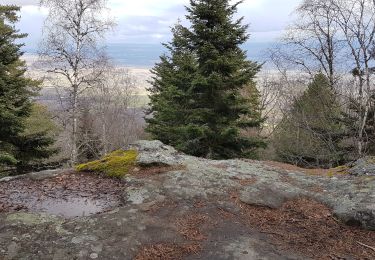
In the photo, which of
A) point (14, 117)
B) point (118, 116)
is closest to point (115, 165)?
point (14, 117)

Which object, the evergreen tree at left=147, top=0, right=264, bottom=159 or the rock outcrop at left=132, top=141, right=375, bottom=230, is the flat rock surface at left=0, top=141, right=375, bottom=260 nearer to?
the rock outcrop at left=132, top=141, right=375, bottom=230

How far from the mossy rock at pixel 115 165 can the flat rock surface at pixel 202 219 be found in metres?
0.22

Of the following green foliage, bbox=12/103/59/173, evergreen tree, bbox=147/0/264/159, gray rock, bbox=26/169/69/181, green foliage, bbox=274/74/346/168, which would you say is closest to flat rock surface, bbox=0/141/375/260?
gray rock, bbox=26/169/69/181

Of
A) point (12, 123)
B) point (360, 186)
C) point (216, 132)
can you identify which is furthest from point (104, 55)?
point (360, 186)

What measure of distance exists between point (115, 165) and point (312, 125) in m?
16.9

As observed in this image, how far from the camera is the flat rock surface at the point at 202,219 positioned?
16.7 feet

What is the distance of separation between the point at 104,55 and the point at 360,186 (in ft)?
48.5

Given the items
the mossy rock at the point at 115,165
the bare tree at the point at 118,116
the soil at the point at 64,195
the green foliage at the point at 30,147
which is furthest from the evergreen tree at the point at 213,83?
the bare tree at the point at 118,116

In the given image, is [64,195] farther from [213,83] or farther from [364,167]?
[213,83]

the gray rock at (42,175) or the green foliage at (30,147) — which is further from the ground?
the gray rock at (42,175)

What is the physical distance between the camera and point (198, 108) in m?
15.2

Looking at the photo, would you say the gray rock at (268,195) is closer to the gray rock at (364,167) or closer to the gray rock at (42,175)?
the gray rock at (364,167)

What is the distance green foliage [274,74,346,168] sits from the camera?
2034 centimetres

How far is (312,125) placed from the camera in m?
22.3
